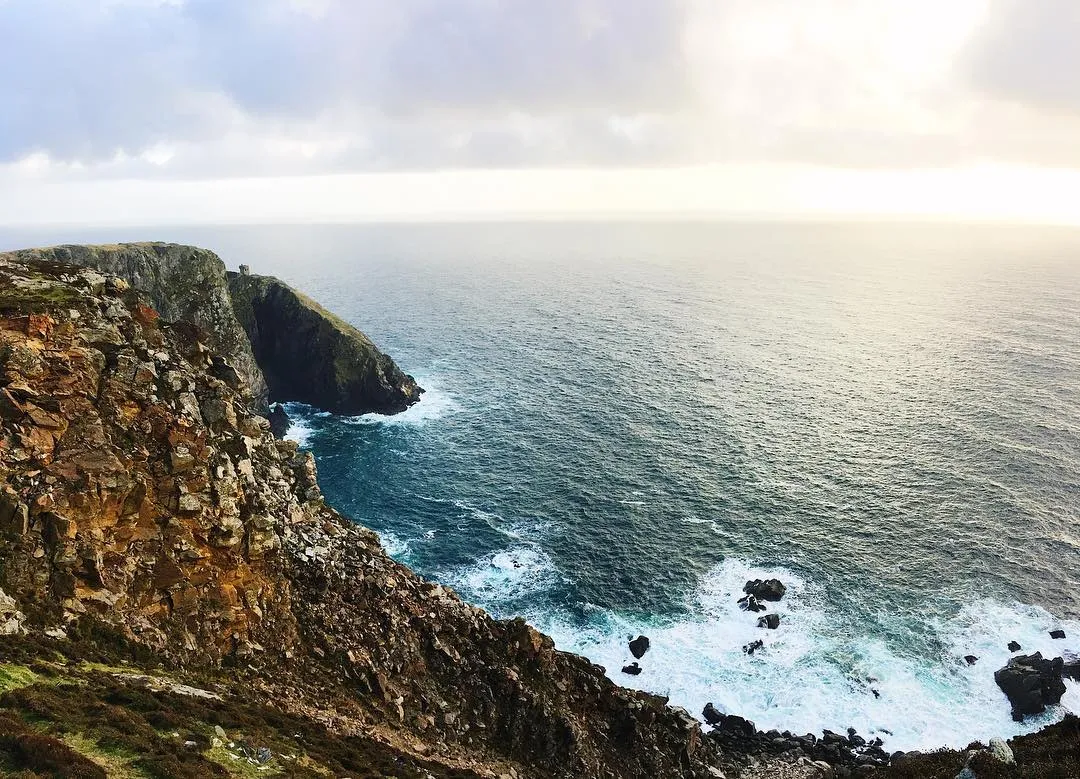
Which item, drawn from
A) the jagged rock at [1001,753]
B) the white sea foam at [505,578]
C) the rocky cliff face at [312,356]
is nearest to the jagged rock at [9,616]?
the white sea foam at [505,578]

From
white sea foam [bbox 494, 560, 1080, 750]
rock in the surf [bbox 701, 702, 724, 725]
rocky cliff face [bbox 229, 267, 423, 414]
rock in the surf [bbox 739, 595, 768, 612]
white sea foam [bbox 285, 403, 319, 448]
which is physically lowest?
rock in the surf [bbox 701, 702, 724, 725]

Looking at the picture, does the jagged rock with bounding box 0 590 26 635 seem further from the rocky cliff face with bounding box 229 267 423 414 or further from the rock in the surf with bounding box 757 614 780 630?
the rocky cliff face with bounding box 229 267 423 414

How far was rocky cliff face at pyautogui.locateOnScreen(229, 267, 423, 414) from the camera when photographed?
11669 cm

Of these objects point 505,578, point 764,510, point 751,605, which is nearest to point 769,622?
point 751,605

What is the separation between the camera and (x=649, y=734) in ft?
152

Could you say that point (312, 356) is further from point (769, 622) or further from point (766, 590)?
point (769, 622)

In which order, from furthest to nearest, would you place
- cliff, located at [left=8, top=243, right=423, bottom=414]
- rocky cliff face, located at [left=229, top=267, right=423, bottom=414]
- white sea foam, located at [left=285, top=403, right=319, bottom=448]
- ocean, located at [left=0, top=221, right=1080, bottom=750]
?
rocky cliff face, located at [left=229, top=267, right=423, bottom=414] → white sea foam, located at [left=285, top=403, right=319, bottom=448] → cliff, located at [left=8, top=243, right=423, bottom=414] → ocean, located at [left=0, top=221, right=1080, bottom=750]

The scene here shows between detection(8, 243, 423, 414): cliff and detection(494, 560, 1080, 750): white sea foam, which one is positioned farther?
detection(8, 243, 423, 414): cliff

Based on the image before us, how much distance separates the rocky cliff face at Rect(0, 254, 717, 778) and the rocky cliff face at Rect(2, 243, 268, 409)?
57.4 metres

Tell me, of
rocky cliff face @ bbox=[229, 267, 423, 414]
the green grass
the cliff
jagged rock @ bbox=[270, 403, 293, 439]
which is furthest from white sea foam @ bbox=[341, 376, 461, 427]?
the green grass

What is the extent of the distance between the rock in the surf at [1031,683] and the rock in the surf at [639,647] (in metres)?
32.5

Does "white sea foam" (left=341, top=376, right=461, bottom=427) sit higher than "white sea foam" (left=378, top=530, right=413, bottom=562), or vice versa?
"white sea foam" (left=341, top=376, right=461, bottom=427)

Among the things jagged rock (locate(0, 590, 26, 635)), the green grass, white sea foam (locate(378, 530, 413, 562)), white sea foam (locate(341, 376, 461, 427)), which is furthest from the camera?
white sea foam (locate(341, 376, 461, 427))

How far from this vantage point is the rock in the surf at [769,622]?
63625 mm
